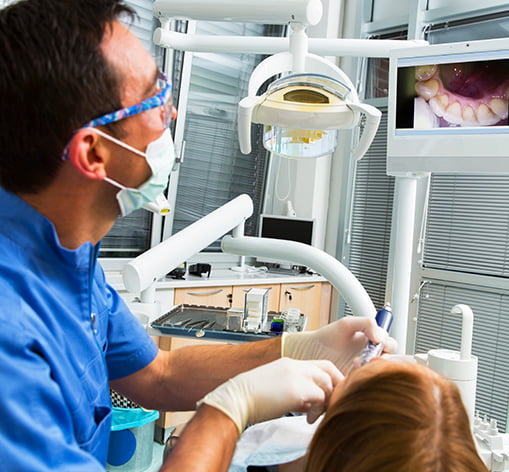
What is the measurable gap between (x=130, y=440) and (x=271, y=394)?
2.01 m

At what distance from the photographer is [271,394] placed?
850 mm

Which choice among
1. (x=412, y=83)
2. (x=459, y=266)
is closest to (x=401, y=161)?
(x=412, y=83)

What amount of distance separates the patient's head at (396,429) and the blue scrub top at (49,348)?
1.17 ft

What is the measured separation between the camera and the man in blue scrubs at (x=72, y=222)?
2.40 ft

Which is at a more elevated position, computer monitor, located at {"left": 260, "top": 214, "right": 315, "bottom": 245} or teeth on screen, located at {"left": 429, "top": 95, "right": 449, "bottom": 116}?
teeth on screen, located at {"left": 429, "top": 95, "right": 449, "bottom": 116}

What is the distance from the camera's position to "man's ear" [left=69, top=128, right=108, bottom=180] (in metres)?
0.85

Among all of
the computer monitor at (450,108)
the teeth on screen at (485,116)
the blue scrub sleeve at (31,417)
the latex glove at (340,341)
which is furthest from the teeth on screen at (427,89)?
the blue scrub sleeve at (31,417)

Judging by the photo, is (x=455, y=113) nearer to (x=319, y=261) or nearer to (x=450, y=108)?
(x=450, y=108)

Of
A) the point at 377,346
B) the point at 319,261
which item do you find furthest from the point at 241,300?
the point at 377,346

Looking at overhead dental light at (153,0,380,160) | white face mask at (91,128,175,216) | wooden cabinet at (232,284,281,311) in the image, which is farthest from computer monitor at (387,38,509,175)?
wooden cabinet at (232,284,281,311)

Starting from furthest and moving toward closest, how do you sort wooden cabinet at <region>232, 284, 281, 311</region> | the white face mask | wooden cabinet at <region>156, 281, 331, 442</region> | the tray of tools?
1. wooden cabinet at <region>232, 284, 281, 311</region>
2. wooden cabinet at <region>156, 281, 331, 442</region>
3. the tray of tools
4. the white face mask

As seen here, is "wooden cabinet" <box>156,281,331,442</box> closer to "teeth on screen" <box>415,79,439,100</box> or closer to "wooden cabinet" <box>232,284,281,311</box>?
"wooden cabinet" <box>232,284,281,311</box>

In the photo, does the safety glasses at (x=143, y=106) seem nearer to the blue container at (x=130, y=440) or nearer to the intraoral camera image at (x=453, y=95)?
the intraoral camera image at (x=453, y=95)

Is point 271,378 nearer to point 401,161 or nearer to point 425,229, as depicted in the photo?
point 401,161
